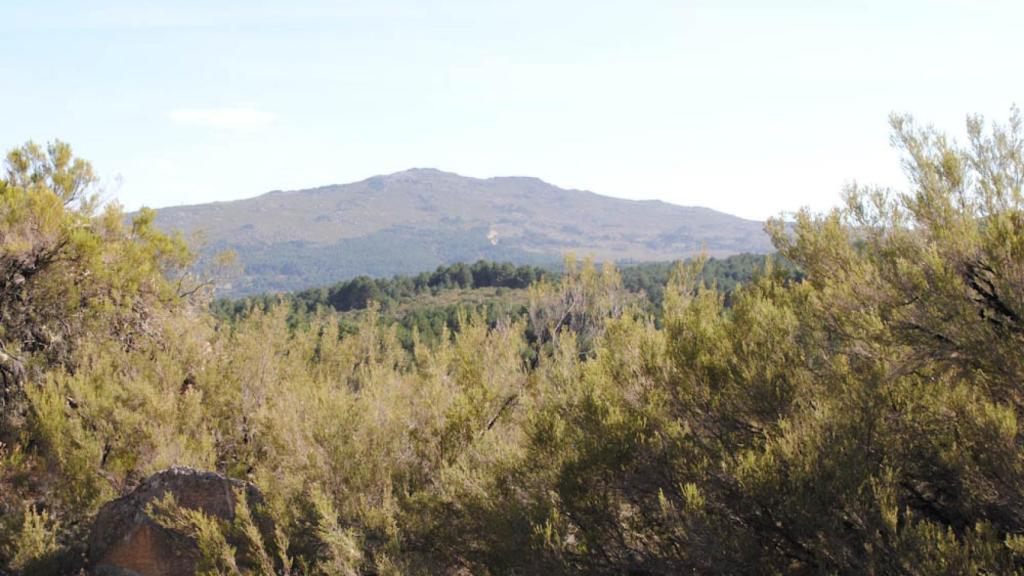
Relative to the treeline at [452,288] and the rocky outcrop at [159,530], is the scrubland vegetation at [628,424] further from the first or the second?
the treeline at [452,288]

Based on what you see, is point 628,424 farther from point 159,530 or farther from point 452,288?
point 452,288

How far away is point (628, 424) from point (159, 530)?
17.2 feet

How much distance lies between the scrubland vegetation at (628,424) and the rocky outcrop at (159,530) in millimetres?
325

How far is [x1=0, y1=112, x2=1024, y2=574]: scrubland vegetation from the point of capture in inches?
196

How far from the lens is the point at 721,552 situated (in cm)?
515

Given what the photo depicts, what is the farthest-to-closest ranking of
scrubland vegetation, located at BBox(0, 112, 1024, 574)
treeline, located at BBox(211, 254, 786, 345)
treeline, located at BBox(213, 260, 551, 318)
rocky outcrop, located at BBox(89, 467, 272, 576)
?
treeline, located at BBox(213, 260, 551, 318) < treeline, located at BBox(211, 254, 786, 345) < rocky outcrop, located at BBox(89, 467, 272, 576) < scrubland vegetation, located at BBox(0, 112, 1024, 574)

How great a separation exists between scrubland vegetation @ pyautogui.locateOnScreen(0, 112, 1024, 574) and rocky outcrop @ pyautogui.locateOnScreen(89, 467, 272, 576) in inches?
12.8

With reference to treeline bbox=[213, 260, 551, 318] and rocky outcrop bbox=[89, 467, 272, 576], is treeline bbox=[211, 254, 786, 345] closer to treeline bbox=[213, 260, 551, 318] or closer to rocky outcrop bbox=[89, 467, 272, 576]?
treeline bbox=[213, 260, 551, 318]

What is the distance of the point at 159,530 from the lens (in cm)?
780

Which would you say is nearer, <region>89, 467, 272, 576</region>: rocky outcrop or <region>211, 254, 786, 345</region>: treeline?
<region>89, 467, 272, 576</region>: rocky outcrop

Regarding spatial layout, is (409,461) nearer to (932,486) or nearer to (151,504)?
(151,504)

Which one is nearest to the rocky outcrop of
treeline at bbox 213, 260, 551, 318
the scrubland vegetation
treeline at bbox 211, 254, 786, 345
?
the scrubland vegetation

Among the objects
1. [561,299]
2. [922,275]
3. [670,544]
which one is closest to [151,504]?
[670,544]

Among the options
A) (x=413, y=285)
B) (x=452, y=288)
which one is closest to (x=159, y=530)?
(x=452, y=288)
